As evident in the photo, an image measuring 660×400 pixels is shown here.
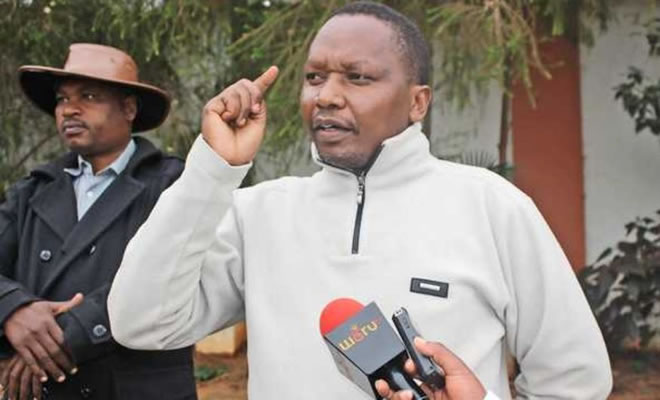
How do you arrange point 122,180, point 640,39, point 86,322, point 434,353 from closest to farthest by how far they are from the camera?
point 434,353 → point 86,322 → point 122,180 → point 640,39

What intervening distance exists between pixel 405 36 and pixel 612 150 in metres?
5.71

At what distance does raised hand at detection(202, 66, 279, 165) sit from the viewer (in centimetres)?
208

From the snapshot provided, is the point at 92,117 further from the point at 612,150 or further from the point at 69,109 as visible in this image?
the point at 612,150

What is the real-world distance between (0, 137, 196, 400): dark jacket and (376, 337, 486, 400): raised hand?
140cm

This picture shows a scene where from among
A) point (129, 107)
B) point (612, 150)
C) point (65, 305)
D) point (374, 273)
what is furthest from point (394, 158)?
point (612, 150)

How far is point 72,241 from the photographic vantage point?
299 centimetres

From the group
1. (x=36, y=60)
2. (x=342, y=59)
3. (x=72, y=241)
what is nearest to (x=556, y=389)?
(x=342, y=59)

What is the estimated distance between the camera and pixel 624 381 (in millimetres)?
7199

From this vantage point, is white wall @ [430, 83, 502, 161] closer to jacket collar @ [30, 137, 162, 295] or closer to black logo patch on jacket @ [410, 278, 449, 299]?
jacket collar @ [30, 137, 162, 295]

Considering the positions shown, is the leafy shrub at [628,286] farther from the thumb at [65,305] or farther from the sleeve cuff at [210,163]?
the sleeve cuff at [210,163]

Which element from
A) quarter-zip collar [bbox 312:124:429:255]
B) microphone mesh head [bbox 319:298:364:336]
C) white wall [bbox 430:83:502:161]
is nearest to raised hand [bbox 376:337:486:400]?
microphone mesh head [bbox 319:298:364:336]

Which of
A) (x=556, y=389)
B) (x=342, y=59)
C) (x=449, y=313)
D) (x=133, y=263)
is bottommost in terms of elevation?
(x=556, y=389)

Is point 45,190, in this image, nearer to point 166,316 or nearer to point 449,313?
point 166,316

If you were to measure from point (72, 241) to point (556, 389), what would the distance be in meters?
1.58
